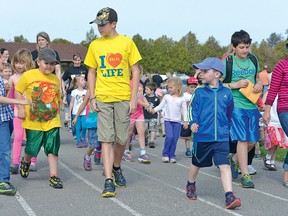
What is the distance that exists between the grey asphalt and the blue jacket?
2.75 feet

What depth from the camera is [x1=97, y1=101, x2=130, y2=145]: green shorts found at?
730cm

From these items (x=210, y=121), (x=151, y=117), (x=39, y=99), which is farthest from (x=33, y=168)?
(x=151, y=117)

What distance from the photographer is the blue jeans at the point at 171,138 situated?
10508 mm

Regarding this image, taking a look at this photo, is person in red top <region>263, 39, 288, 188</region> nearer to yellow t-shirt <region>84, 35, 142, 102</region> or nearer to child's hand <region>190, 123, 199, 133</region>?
child's hand <region>190, 123, 199, 133</region>

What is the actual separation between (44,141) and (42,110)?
461 mm

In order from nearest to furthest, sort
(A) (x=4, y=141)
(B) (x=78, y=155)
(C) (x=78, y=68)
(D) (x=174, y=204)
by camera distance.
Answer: (D) (x=174, y=204) → (A) (x=4, y=141) → (B) (x=78, y=155) → (C) (x=78, y=68)

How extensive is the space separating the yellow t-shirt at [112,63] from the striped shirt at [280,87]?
6.73 ft

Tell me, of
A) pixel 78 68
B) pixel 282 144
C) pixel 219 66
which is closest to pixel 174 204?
pixel 219 66

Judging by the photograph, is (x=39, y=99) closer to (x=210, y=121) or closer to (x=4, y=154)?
(x=4, y=154)

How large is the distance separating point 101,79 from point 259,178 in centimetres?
317

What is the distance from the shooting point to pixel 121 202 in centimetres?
660

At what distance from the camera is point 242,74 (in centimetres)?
800

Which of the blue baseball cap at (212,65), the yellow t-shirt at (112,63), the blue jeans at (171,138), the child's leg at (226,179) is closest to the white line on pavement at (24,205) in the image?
the yellow t-shirt at (112,63)

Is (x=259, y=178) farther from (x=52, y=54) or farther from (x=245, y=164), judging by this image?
(x=52, y=54)
